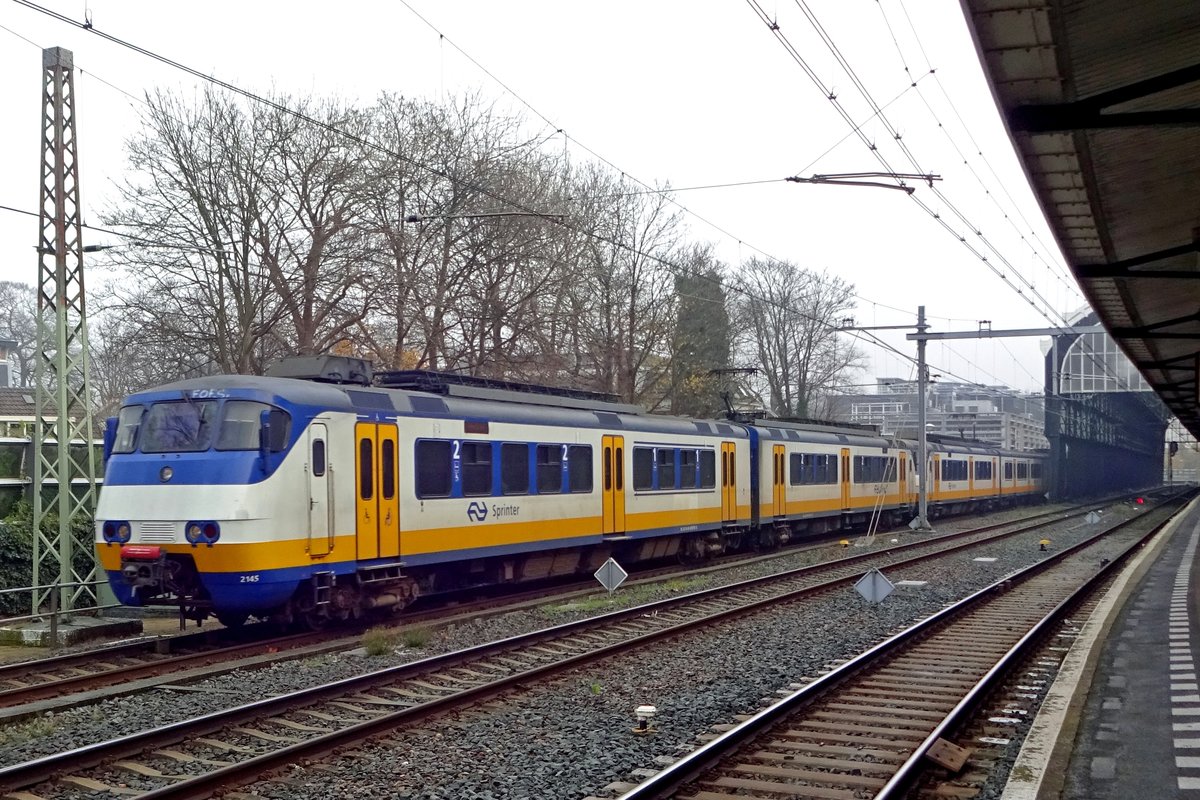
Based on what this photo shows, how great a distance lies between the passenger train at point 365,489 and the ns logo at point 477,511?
42 mm

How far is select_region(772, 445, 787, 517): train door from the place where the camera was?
27.5 m

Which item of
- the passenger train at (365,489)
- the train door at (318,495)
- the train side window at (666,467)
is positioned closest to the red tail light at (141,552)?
the passenger train at (365,489)

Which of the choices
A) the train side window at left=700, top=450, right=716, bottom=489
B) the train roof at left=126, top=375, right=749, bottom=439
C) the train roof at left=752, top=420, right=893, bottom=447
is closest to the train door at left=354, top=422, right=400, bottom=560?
the train roof at left=126, top=375, right=749, bottom=439

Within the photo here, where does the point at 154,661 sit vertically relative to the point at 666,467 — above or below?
below

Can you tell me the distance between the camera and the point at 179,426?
1324 centimetres

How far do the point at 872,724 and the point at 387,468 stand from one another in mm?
7313

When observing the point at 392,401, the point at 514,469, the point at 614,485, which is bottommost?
the point at 614,485

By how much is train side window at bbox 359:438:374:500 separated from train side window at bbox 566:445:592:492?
4836 mm

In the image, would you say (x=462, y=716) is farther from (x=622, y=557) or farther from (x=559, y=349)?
(x=559, y=349)

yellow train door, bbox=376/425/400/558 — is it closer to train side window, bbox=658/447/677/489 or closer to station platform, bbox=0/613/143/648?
station platform, bbox=0/613/143/648

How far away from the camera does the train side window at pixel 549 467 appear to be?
17.8 meters

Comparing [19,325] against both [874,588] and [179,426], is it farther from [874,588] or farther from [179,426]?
[874,588]

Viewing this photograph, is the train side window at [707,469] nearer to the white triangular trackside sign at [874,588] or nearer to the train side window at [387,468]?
the white triangular trackside sign at [874,588]

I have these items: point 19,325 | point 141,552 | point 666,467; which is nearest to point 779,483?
point 666,467
